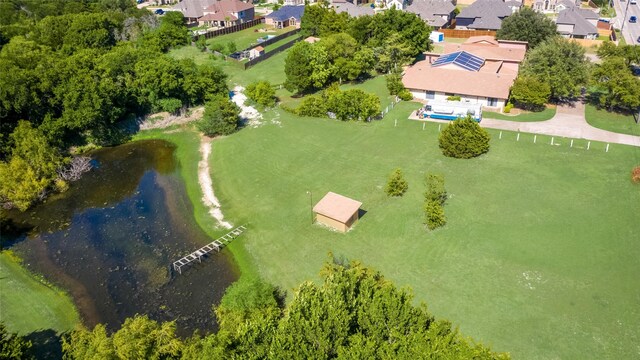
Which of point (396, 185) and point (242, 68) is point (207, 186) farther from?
point (242, 68)

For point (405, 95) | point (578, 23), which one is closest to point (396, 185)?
point (405, 95)

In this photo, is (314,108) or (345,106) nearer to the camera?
(345,106)

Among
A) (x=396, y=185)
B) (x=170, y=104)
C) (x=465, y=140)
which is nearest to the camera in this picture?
(x=396, y=185)

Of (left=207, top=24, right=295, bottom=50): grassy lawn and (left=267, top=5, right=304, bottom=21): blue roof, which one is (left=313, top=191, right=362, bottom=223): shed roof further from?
(left=267, top=5, right=304, bottom=21): blue roof

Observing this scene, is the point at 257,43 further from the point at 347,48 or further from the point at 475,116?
the point at 475,116

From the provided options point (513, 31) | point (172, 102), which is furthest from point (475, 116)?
point (172, 102)

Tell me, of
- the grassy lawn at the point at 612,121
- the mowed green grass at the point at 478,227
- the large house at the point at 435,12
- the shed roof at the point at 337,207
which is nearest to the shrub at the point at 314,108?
the mowed green grass at the point at 478,227
